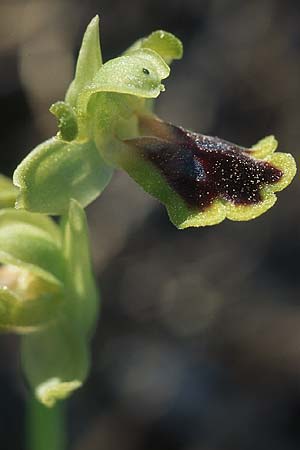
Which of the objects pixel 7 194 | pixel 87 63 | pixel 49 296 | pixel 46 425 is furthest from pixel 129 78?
pixel 46 425

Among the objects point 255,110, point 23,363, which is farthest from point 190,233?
point 23,363

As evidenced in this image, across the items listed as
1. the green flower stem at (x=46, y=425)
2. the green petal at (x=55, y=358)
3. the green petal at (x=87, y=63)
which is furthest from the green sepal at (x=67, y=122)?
the green flower stem at (x=46, y=425)

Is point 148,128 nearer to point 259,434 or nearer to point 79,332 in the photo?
point 79,332

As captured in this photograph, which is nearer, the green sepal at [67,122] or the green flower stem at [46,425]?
the green sepal at [67,122]

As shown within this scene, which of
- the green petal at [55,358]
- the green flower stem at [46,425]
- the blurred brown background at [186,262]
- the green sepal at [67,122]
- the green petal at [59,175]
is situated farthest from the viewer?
Result: the blurred brown background at [186,262]

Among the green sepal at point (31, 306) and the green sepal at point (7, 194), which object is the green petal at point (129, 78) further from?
the green sepal at point (31, 306)

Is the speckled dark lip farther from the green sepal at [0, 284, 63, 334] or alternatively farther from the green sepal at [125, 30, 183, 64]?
the green sepal at [0, 284, 63, 334]

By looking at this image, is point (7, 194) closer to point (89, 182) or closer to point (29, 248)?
point (29, 248)
